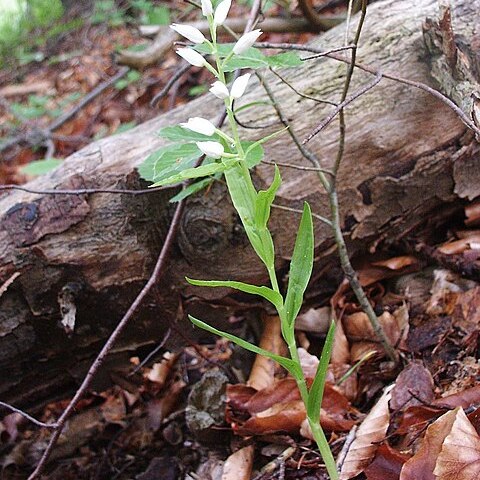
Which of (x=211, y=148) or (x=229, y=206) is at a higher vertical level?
(x=211, y=148)

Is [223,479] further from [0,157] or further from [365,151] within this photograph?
[0,157]

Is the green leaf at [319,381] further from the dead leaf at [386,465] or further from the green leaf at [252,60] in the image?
the green leaf at [252,60]

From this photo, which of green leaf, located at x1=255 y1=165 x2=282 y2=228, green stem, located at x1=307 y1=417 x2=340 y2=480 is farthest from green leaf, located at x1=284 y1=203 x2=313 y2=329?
green stem, located at x1=307 y1=417 x2=340 y2=480

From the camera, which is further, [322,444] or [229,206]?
[229,206]

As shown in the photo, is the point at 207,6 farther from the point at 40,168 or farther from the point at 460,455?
the point at 40,168

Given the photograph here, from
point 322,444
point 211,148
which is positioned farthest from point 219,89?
point 322,444

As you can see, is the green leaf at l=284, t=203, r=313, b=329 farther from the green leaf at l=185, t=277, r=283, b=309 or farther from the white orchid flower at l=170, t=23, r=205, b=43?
the white orchid flower at l=170, t=23, r=205, b=43

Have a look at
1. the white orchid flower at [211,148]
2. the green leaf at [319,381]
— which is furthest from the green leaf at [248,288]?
the white orchid flower at [211,148]

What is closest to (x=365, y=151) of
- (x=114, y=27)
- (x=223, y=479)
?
(x=223, y=479)
